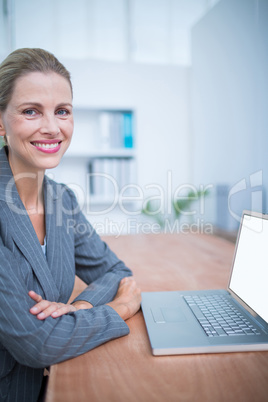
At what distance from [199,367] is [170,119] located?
9.50 ft

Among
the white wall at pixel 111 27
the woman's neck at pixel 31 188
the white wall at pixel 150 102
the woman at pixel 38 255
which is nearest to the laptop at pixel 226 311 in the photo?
the woman at pixel 38 255

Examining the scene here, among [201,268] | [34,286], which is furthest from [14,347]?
[201,268]

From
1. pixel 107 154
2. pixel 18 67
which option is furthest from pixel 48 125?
pixel 107 154

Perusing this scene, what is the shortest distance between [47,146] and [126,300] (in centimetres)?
51

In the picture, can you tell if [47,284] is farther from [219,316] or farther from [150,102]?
[150,102]

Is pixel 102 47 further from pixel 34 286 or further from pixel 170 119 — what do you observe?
pixel 34 286

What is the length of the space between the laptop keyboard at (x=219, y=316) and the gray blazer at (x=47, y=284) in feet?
0.70

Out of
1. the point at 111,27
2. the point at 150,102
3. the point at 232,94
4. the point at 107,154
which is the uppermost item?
the point at 111,27

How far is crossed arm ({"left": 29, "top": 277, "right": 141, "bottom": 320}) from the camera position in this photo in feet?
2.52

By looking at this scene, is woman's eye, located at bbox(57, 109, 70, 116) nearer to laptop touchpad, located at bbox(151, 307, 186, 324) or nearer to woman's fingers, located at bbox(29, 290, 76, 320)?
woman's fingers, located at bbox(29, 290, 76, 320)

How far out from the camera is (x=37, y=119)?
0.93 m

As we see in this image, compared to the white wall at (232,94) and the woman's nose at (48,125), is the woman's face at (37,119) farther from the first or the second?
the white wall at (232,94)

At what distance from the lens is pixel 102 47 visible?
339cm

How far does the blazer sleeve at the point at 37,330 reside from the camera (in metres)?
0.71
